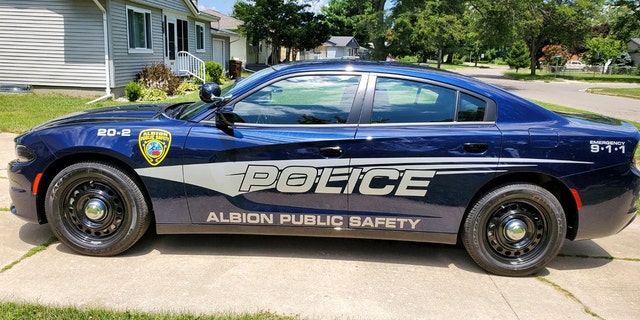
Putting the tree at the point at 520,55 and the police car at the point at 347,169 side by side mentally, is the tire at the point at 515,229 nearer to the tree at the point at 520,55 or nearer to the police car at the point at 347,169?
the police car at the point at 347,169

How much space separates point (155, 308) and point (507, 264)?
2.61 metres

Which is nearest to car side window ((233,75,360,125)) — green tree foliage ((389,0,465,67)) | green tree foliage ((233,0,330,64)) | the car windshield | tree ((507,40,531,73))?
the car windshield

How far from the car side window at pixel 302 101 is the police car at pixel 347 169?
0.03 feet

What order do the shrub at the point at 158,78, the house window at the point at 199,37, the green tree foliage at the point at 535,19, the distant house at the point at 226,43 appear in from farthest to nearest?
Result: the green tree foliage at the point at 535,19 → the distant house at the point at 226,43 → the house window at the point at 199,37 → the shrub at the point at 158,78

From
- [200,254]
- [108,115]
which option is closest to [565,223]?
[200,254]

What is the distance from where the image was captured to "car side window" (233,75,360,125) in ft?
12.5

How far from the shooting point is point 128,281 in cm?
354

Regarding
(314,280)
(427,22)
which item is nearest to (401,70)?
(314,280)

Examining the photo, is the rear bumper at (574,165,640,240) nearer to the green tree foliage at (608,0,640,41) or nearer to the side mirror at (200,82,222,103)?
the side mirror at (200,82,222,103)

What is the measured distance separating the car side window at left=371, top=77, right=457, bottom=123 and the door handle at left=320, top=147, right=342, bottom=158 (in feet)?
1.19

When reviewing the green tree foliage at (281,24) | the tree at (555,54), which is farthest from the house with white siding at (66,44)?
the tree at (555,54)

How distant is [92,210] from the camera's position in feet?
12.6

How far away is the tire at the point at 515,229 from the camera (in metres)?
3.71

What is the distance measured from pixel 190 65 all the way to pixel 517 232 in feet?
63.0
